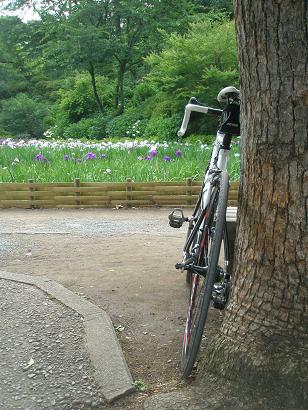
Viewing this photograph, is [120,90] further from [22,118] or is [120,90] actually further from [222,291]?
[222,291]

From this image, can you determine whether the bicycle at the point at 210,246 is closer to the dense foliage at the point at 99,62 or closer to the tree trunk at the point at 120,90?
the dense foliage at the point at 99,62

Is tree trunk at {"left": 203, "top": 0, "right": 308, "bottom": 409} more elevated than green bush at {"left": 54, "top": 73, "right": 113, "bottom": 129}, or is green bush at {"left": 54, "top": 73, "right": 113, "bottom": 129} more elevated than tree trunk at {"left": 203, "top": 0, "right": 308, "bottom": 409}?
green bush at {"left": 54, "top": 73, "right": 113, "bottom": 129}

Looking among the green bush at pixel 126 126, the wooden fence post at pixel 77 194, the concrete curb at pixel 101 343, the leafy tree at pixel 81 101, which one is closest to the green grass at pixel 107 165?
the wooden fence post at pixel 77 194

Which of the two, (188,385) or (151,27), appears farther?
(151,27)

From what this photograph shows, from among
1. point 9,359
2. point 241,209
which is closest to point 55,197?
point 9,359

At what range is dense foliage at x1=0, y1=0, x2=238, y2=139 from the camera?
2064 cm

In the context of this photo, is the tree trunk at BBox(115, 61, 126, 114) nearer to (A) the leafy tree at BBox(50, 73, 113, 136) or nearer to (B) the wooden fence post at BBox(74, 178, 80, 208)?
(A) the leafy tree at BBox(50, 73, 113, 136)

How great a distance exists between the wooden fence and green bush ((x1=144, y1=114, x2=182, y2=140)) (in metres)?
9.30

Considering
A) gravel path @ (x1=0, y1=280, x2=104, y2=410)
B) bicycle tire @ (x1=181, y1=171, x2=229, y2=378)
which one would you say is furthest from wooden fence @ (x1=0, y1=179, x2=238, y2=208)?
bicycle tire @ (x1=181, y1=171, x2=229, y2=378)

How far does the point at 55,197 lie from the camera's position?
29.2 ft

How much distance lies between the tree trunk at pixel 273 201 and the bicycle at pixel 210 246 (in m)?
0.15

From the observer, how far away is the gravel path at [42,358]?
278cm

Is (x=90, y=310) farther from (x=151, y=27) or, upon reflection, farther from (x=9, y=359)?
(x=151, y=27)

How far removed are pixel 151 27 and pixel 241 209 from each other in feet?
74.6
